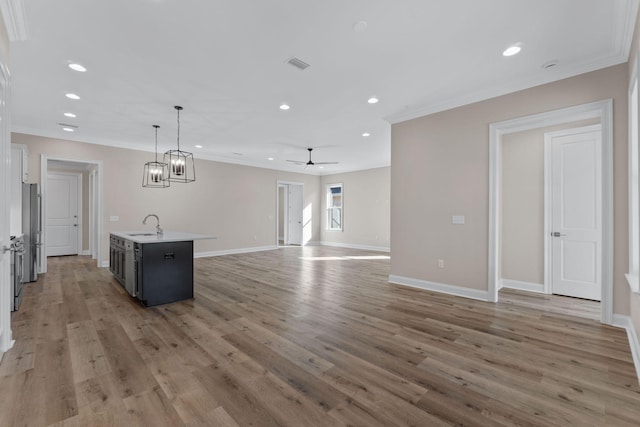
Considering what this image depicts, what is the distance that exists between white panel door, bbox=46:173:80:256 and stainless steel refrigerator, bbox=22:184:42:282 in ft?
11.8

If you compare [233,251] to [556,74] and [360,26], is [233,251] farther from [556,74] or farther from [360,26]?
[556,74]

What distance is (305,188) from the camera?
10.6 metres

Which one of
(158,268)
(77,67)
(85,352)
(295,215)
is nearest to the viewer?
(85,352)

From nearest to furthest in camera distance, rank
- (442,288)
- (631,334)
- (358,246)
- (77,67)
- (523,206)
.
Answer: (631,334) → (77,67) → (442,288) → (523,206) → (358,246)

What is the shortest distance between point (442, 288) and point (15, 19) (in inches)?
218

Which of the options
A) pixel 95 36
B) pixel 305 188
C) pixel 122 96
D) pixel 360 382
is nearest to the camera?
pixel 360 382

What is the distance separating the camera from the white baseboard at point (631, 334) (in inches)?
87.9

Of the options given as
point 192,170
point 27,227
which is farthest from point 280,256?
point 27,227

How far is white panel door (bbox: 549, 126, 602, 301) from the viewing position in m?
3.86

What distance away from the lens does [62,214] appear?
780 cm

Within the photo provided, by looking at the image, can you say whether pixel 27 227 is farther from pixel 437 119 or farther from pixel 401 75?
pixel 437 119

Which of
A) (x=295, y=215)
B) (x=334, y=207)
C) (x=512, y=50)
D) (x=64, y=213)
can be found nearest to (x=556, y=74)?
(x=512, y=50)

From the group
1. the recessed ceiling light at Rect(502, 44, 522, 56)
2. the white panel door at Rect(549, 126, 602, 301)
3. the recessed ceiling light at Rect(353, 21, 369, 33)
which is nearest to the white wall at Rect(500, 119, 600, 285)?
the white panel door at Rect(549, 126, 602, 301)

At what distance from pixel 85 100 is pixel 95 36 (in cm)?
201
